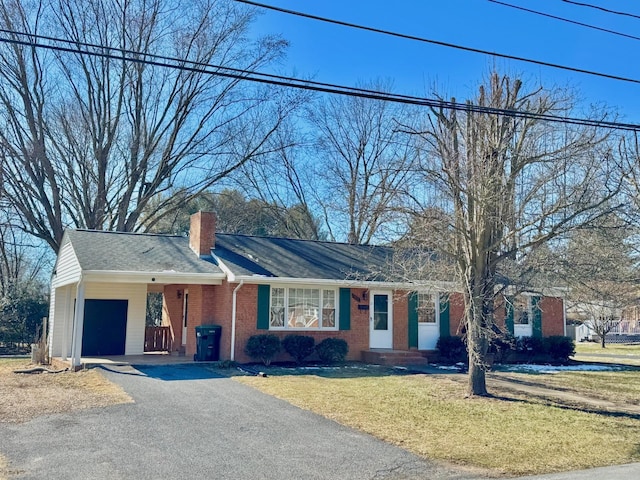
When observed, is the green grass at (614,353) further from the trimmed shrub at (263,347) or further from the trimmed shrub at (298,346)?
the trimmed shrub at (263,347)

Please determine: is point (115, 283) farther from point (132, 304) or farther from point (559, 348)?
point (559, 348)

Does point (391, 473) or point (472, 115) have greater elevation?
point (472, 115)

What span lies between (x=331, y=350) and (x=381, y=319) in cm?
247

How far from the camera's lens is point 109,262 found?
51.9 ft

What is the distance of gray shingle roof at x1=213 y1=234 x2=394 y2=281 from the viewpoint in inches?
679

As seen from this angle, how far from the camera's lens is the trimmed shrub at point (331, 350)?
16.8m

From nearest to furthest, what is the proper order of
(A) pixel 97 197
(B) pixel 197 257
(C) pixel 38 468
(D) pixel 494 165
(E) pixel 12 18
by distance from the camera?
(C) pixel 38 468
(D) pixel 494 165
(B) pixel 197 257
(E) pixel 12 18
(A) pixel 97 197

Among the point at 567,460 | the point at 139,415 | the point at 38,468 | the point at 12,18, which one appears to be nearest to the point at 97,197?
the point at 12,18

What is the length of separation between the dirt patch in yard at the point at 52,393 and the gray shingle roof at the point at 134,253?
3048 millimetres

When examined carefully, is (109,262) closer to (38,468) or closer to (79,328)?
(79,328)

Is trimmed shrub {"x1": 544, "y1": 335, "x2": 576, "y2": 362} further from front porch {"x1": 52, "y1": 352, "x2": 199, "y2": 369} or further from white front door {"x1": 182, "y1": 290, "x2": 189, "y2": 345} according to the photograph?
white front door {"x1": 182, "y1": 290, "x2": 189, "y2": 345}

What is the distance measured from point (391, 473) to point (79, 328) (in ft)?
35.3

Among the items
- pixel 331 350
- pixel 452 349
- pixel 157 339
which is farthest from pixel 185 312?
pixel 452 349

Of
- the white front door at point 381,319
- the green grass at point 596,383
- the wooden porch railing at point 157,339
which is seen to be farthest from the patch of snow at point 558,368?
the wooden porch railing at point 157,339
